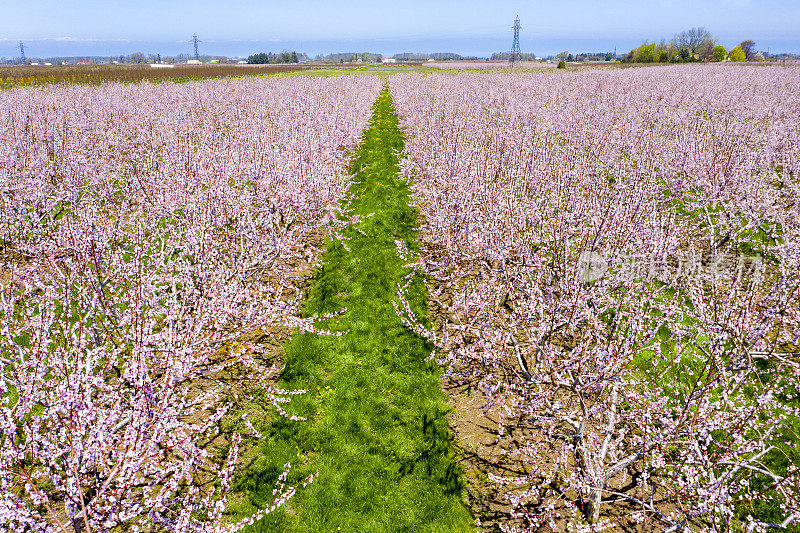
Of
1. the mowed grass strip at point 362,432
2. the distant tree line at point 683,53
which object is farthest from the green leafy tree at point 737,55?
the mowed grass strip at point 362,432

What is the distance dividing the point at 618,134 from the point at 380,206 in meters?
9.24

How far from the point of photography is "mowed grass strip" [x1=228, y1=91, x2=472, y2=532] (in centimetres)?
449

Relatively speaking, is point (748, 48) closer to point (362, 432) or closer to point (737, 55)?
point (737, 55)

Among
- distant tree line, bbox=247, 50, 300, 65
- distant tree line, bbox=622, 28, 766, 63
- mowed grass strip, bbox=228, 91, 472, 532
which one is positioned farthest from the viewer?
distant tree line, bbox=247, 50, 300, 65

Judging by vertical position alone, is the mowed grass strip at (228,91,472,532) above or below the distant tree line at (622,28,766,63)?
below

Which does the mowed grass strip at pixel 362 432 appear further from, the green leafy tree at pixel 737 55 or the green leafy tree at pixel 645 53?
the green leafy tree at pixel 737 55

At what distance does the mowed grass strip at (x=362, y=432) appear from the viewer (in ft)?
14.7

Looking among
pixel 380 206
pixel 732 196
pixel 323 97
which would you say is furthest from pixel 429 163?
pixel 323 97

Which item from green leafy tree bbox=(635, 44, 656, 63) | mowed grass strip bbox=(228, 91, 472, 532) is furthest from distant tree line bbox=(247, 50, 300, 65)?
mowed grass strip bbox=(228, 91, 472, 532)

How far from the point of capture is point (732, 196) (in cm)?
931

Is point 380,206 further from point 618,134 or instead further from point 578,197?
point 618,134

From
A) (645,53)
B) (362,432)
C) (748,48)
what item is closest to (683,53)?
(645,53)

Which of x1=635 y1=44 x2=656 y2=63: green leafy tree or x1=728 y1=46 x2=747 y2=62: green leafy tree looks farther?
x1=728 y1=46 x2=747 y2=62: green leafy tree

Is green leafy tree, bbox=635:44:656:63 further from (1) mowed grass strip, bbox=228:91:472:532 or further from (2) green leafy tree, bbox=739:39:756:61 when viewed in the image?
(1) mowed grass strip, bbox=228:91:472:532
